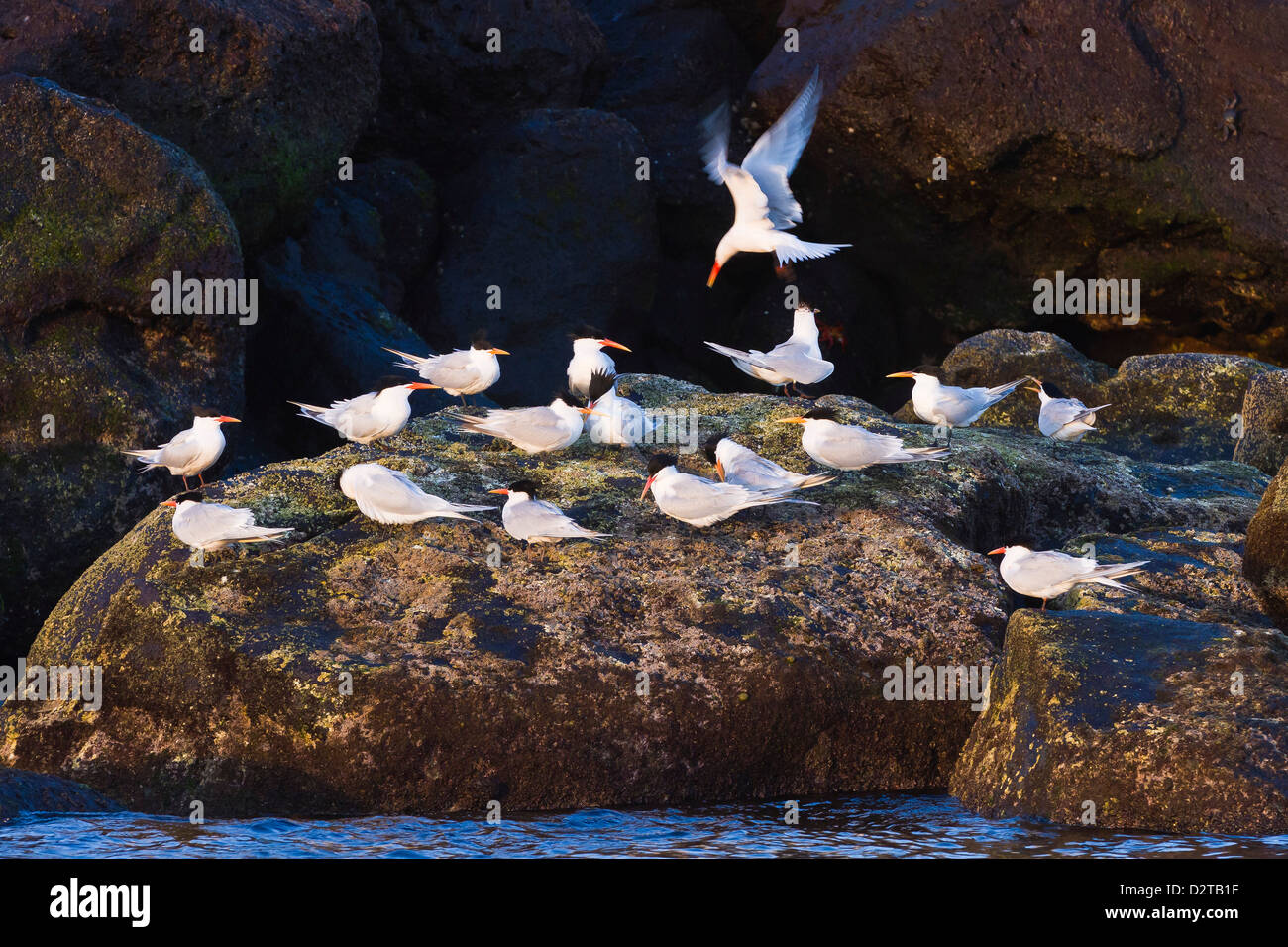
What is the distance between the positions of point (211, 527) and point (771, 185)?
7.33 m

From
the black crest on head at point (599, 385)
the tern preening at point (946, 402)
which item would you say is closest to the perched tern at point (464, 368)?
the black crest on head at point (599, 385)

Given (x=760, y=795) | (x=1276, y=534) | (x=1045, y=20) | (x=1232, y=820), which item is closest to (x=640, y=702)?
(x=760, y=795)

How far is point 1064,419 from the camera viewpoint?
40.2ft

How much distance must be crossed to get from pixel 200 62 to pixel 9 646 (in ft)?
18.8

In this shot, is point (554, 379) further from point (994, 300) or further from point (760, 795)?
point (760, 795)

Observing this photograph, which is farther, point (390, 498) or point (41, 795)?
point (390, 498)

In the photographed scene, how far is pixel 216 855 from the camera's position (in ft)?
21.6

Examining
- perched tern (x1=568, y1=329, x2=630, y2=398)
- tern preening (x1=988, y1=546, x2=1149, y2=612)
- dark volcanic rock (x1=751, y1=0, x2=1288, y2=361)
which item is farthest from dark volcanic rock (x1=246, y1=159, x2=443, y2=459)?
tern preening (x1=988, y1=546, x2=1149, y2=612)

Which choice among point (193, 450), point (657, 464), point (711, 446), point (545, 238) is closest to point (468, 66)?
point (545, 238)

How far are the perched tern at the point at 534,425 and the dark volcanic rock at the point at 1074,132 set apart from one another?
8.29 m

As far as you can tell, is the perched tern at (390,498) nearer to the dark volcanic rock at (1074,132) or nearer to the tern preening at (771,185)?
the tern preening at (771,185)

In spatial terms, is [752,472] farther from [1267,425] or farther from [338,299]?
[338,299]

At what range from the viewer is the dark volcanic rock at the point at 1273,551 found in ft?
28.3

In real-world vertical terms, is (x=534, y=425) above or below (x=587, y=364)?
below
